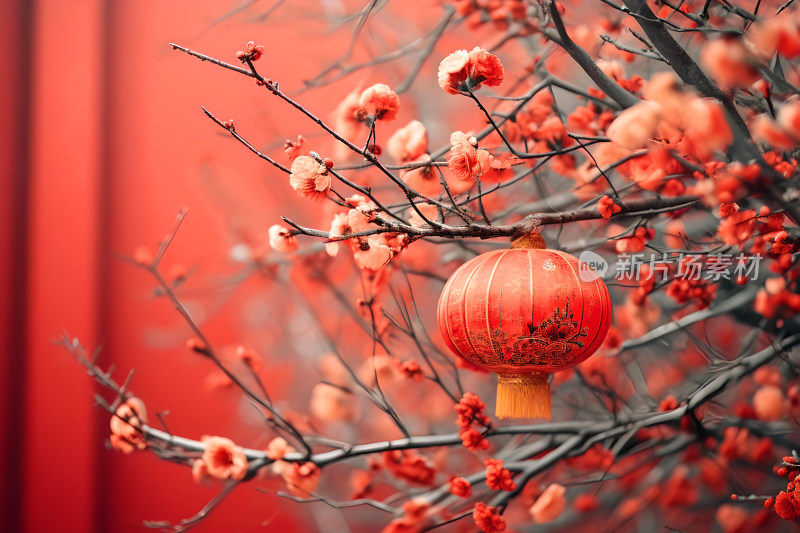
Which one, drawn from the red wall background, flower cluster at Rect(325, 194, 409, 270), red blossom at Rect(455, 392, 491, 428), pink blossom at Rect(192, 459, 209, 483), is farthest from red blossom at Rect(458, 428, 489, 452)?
the red wall background

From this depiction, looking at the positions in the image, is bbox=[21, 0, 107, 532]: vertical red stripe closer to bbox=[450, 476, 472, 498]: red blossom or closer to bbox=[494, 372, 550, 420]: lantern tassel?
bbox=[450, 476, 472, 498]: red blossom

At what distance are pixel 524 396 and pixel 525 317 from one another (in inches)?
6.7

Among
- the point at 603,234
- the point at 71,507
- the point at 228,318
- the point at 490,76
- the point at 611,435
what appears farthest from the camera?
the point at 228,318

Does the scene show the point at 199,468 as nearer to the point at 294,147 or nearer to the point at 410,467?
the point at 410,467

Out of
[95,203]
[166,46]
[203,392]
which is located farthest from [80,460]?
[166,46]

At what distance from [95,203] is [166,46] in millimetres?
552

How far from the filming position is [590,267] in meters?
1.11

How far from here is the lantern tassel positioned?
3.66 ft

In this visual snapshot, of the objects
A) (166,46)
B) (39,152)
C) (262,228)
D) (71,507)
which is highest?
(166,46)

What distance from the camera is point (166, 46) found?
216 centimetres

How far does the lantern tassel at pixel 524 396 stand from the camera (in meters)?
1.12

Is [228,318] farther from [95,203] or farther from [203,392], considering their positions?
[95,203]

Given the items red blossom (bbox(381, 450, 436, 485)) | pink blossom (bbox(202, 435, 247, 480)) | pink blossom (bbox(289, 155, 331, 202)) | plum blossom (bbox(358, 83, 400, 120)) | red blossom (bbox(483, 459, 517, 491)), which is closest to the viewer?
pink blossom (bbox(289, 155, 331, 202))

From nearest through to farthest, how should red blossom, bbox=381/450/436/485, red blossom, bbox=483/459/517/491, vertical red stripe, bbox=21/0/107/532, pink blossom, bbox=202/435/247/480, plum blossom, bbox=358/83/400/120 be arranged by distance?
plum blossom, bbox=358/83/400/120, red blossom, bbox=483/459/517/491, pink blossom, bbox=202/435/247/480, red blossom, bbox=381/450/436/485, vertical red stripe, bbox=21/0/107/532
